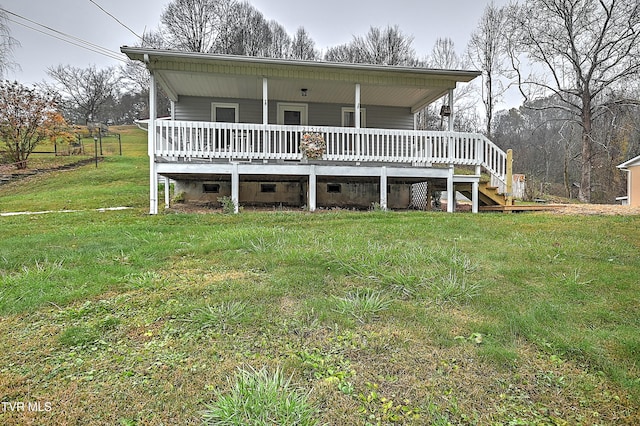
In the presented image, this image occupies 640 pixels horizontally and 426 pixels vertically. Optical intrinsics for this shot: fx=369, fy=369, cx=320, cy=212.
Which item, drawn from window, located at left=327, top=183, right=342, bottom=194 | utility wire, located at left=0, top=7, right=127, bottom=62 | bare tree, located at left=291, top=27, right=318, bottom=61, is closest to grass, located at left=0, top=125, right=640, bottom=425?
window, located at left=327, top=183, right=342, bottom=194

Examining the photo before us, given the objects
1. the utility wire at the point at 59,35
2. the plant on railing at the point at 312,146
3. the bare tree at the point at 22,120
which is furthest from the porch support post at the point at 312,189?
the bare tree at the point at 22,120

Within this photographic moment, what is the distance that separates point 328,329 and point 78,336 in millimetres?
1752

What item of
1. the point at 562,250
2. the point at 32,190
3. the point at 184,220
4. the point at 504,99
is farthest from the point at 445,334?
the point at 504,99

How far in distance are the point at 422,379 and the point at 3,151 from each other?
75.4 feet

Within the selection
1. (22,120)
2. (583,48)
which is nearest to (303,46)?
(583,48)

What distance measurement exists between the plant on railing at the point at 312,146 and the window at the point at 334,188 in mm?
2249

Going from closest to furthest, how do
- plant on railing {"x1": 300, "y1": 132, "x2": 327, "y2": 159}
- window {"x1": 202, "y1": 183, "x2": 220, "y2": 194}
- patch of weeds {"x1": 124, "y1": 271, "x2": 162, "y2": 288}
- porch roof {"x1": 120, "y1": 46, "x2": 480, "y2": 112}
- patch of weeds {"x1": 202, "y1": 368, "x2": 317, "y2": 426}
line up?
patch of weeds {"x1": 202, "y1": 368, "x2": 317, "y2": 426}
patch of weeds {"x1": 124, "y1": 271, "x2": 162, "y2": 288}
porch roof {"x1": 120, "y1": 46, "x2": 480, "y2": 112}
plant on railing {"x1": 300, "y1": 132, "x2": 327, "y2": 159}
window {"x1": 202, "y1": 183, "x2": 220, "y2": 194}

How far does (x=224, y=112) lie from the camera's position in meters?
12.1

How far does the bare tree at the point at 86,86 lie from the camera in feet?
120

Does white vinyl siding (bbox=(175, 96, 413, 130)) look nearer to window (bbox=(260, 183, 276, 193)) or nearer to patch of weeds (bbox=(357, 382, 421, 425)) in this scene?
window (bbox=(260, 183, 276, 193))

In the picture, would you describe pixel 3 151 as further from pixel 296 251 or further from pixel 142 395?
pixel 142 395

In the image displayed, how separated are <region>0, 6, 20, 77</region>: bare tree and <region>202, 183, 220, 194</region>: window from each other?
537 inches

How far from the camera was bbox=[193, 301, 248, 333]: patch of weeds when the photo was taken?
276 cm

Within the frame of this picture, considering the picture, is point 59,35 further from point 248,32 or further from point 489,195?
point 489,195
